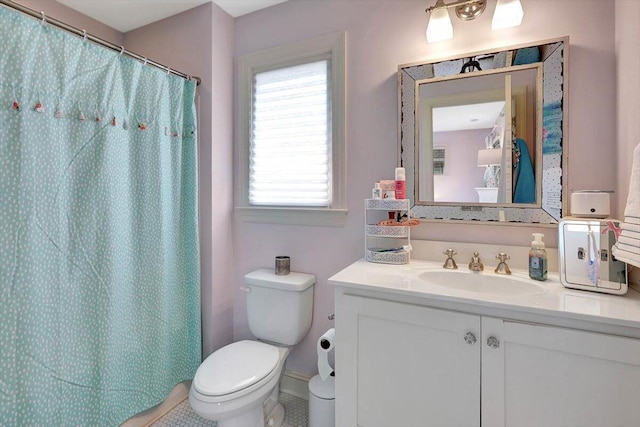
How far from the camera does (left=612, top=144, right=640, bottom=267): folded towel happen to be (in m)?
0.88

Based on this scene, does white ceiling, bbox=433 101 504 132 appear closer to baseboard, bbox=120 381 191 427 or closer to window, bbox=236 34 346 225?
window, bbox=236 34 346 225

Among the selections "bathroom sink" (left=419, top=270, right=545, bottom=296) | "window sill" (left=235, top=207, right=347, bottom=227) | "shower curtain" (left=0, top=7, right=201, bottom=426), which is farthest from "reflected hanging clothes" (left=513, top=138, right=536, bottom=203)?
"shower curtain" (left=0, top=7, right=201, bottom=426)

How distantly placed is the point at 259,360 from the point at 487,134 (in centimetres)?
153

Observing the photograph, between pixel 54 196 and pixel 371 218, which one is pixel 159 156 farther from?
pixel 371 218

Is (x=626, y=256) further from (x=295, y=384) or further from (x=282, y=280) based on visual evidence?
(x=295, y=384)

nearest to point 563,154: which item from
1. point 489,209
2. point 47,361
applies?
point 489,209

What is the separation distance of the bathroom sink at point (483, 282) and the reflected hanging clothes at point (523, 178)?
362 mm

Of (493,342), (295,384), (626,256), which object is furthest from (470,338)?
(295,384)

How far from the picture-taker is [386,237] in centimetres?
151

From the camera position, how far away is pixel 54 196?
1254mm

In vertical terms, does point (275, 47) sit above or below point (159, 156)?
above

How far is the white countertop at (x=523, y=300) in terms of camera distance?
87 cm

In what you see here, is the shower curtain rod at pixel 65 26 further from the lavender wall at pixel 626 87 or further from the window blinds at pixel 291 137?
the lavender wall at pixel 626 87

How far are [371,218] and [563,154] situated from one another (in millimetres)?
869
